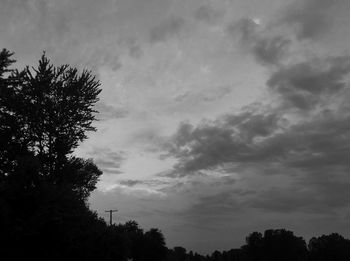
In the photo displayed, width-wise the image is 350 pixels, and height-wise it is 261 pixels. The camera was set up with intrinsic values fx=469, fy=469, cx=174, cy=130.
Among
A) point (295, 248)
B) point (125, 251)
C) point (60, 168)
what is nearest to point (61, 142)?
point (60, 168)

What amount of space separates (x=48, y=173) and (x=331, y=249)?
151 metres

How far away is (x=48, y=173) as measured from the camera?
37375 millimetres

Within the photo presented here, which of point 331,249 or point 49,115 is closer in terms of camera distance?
point 49,115

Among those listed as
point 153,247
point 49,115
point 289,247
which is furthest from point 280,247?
point 49,115

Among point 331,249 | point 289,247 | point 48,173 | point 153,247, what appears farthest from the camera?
point 289,247

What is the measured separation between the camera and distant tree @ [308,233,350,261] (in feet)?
540

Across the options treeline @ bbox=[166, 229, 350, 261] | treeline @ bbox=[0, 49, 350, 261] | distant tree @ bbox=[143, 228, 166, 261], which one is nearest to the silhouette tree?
treeline @ bbox=[0, 49, 350, 261]

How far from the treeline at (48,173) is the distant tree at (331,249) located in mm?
138665

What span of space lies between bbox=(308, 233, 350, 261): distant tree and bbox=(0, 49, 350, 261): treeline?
138665 mm

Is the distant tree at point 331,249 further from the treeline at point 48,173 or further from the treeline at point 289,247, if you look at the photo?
the treeline at point 48,173

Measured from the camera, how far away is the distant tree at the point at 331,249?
16450 centimetres

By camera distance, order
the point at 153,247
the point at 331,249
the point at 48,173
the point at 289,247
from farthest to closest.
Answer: the point at 289,247, the point at 331,249, the point at 153,247, the point at 48,173

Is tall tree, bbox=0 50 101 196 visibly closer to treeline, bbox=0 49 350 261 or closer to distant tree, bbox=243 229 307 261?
treeline, bbox=0 49 350 261

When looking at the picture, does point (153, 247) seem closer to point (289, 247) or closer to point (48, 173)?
point (48, 173)
